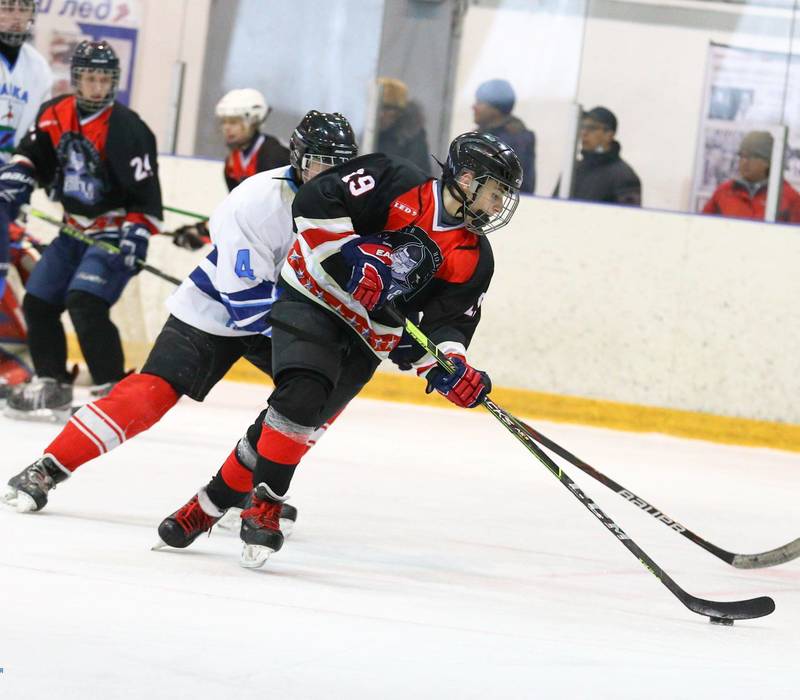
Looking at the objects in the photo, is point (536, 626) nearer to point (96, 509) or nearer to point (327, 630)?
point (327, 630)

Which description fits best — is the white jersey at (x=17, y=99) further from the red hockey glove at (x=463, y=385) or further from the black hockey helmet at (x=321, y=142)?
the red hockey glove at (x=463, y=385)

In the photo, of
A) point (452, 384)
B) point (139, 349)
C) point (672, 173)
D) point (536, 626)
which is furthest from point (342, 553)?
point (672, 173)

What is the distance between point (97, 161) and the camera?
4.82 meters

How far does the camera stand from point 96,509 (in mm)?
3318

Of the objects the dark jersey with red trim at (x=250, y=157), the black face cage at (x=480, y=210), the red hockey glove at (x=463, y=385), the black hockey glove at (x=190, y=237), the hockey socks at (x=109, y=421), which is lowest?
the hockey socks at (x=109, y=421)

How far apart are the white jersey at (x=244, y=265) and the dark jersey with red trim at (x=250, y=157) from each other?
243 centimetres

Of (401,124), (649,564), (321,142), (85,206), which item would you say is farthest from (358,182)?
(401,124)

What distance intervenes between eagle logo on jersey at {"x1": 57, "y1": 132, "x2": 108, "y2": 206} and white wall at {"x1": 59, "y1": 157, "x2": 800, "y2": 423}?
1478 millimetres

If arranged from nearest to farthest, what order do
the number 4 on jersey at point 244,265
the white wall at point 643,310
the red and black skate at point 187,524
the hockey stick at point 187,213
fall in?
the red and black skate at point 187,524, the number 4 on jersey at point 244,265, the hockey stick at point 187,213, the white wall at point 643,310

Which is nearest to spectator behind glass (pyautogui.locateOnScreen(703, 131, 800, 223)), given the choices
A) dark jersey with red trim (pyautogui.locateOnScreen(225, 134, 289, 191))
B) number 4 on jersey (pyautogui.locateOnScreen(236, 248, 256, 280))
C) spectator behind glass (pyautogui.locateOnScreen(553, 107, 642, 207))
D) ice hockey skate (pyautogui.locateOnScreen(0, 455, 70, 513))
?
spectator behind glass (pyautogui.locateOnScreen(553, 107, 642, 207))

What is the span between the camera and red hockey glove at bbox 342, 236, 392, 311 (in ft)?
9.09

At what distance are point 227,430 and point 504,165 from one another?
253 cm

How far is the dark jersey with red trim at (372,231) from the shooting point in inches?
113

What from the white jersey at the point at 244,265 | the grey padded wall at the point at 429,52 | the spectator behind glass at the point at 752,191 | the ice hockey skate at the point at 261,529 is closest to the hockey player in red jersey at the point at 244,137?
the grey padded wall at the point at 429,52
